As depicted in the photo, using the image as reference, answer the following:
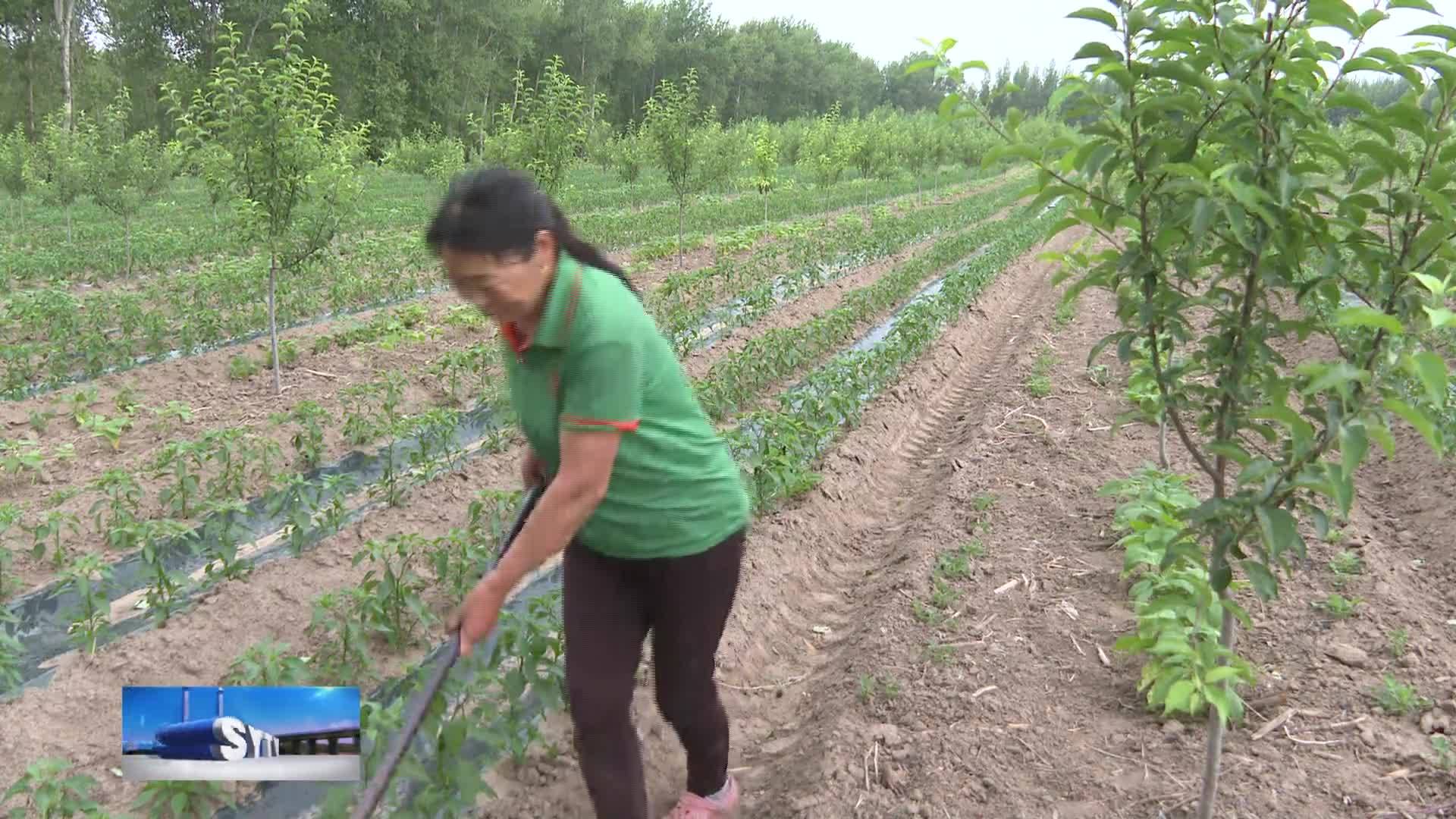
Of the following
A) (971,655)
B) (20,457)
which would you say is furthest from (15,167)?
(971,655)

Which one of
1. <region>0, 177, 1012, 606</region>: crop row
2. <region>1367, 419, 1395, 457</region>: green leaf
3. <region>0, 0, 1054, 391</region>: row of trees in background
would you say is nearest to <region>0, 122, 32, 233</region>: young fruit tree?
<region>0, 0, 1054, 391</region>: row of trees in background

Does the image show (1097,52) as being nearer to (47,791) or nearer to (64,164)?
(47,791)

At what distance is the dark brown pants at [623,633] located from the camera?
2.16 m

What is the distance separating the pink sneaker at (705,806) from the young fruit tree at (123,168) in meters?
12.6

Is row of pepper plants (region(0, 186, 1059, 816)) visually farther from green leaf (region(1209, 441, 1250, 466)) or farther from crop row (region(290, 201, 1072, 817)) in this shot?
green leaf (region(1209, 441, 1250, 466))

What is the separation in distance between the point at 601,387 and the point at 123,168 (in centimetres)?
1344

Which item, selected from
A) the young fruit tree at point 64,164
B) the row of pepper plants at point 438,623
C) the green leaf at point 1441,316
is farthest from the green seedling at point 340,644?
the young fruit tree at point 64,164

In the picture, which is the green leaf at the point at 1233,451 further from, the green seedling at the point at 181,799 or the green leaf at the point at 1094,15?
the green seedling at the point at 181,799

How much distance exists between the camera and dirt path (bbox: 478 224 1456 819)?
2.84 metres

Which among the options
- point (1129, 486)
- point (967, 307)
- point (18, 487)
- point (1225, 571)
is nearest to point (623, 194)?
point (967, 307)

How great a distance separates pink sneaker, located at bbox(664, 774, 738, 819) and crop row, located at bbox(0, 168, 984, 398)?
592 cm

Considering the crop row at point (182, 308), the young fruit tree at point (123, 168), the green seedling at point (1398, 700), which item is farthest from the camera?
the young fruit tree at point (123, 168)

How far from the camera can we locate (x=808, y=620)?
14.5 feet

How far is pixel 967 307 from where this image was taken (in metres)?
10.9
